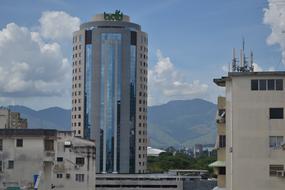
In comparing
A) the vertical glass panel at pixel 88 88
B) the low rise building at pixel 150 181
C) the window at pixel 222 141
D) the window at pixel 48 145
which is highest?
the vertical glass panel at pixel 88 88

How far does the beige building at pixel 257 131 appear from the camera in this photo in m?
29.1

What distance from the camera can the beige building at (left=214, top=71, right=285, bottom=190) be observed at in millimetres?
29078

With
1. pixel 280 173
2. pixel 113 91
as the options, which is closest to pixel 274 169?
pixel 280 173

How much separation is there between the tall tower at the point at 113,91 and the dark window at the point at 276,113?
8715 centimetres

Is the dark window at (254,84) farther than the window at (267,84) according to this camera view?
Yes

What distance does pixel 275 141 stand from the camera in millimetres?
29188

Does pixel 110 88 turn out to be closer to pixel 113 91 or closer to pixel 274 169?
pixel 113 91

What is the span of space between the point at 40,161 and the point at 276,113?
20.8 meters

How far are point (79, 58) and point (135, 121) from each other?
58.0 feet

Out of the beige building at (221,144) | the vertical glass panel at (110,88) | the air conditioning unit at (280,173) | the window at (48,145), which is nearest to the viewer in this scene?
the air conditioning unit at (280,173)

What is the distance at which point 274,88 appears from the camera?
29.3 m

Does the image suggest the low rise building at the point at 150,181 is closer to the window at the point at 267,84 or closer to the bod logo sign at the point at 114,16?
the bod logo sign at the point at 114,16

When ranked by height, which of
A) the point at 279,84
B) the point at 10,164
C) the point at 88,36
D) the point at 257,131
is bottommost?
the point at 10,164

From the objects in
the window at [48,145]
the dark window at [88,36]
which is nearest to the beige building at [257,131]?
the window at [48,145]
